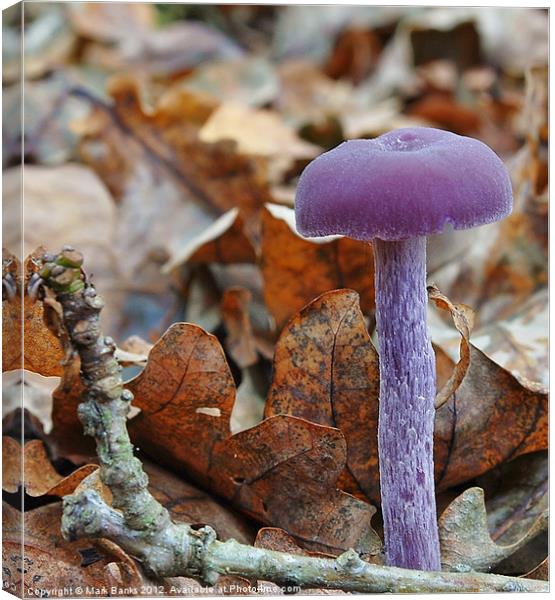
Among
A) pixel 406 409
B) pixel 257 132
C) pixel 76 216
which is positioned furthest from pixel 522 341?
pixel 257 132

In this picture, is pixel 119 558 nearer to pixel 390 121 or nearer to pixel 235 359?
pixel 235 359

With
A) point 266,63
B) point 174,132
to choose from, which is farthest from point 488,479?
point 266,63

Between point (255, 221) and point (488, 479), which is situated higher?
point (255, 221)

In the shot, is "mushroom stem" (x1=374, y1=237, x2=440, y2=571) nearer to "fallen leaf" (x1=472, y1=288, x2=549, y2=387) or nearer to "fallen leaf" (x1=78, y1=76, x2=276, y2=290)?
"fallen leaf" (x1=472, y1=288, x2=549, y2=387)

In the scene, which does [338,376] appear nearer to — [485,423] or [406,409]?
[406,409]

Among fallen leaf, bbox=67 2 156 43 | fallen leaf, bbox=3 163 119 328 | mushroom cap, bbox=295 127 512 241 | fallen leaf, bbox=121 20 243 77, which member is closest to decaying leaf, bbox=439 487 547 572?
mushroom cap, bbox=295 127 512 241

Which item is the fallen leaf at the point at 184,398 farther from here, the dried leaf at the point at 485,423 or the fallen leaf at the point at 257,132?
the fallen leaf at the point at 257,132

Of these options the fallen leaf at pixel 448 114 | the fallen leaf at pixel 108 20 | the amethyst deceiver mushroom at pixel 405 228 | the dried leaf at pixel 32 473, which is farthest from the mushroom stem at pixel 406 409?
the fallen leaf at pixel 108 20
